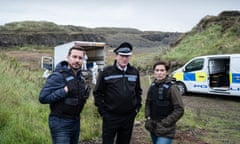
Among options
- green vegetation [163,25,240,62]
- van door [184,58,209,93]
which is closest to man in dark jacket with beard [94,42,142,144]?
van door [184,58,209,93]

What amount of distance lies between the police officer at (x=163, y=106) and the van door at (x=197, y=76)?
405 inches

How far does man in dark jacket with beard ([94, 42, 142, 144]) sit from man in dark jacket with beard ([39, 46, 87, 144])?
47cm

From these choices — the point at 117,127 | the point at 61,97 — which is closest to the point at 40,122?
the point at 117,127

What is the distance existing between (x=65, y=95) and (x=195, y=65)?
460 inches

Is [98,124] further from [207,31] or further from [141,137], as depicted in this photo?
[207,31]

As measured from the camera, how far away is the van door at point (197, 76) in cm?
1401

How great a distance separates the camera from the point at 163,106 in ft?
13.4

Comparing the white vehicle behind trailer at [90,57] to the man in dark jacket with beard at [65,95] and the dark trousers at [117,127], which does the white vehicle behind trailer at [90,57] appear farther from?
the man in dark jacket with beard at [65,95]

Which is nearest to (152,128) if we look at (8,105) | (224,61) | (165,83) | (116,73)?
(165,83)

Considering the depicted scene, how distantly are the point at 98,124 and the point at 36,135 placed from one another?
1818 millimetres

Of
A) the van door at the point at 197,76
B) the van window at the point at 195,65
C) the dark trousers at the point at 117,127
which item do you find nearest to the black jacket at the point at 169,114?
the dark trousers at the point at 117,127

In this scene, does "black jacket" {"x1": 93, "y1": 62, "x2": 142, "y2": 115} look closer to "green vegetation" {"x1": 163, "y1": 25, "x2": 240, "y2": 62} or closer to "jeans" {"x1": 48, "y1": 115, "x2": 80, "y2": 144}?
"jeans" {"x1": 48, "y1": 115, "x2": 80, "y2": 144}

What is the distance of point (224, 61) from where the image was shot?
46.6ft

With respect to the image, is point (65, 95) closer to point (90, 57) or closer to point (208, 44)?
point (90, 57)
